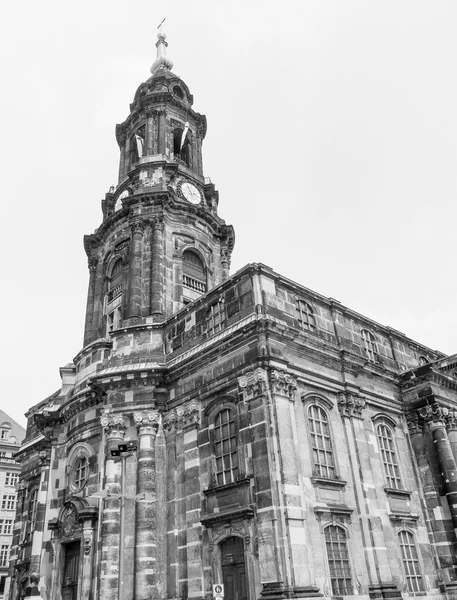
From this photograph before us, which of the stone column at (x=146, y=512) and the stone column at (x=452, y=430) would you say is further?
the stone column at (x=452, y=430)

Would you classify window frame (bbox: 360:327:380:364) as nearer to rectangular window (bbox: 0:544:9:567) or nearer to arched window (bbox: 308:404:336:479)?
arched window (bbox: 308:404:336:479)

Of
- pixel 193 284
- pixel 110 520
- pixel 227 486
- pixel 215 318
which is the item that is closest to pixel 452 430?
pixel 227 486

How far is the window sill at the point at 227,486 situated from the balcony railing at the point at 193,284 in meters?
13.3

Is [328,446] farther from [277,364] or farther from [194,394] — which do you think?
[194,394]

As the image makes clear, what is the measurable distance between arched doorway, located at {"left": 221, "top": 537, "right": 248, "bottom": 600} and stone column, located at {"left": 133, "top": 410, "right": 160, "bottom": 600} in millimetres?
3462

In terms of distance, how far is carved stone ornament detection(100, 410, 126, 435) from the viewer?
25.0 meters

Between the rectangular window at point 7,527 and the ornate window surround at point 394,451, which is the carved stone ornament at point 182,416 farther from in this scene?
the rectangular window at point 7,527

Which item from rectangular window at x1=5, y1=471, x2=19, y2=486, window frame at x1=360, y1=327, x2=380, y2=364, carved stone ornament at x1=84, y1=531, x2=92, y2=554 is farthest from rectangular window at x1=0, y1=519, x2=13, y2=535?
window frame at x1=360, y1=327, x2=380, y2=364

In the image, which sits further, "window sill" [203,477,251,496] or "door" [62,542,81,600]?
"door" [62,542,81,600]

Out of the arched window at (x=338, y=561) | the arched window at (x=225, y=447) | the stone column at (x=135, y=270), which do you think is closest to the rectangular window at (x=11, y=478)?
the stone column at (x=135, y=270)

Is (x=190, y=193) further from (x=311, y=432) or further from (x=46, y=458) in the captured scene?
(x=311, y=432)

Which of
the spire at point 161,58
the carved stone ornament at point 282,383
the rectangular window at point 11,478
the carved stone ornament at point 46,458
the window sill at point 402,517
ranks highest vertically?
the spire at point 161,58

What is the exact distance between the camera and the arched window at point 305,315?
2461 cm

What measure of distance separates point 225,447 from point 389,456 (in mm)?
8206
